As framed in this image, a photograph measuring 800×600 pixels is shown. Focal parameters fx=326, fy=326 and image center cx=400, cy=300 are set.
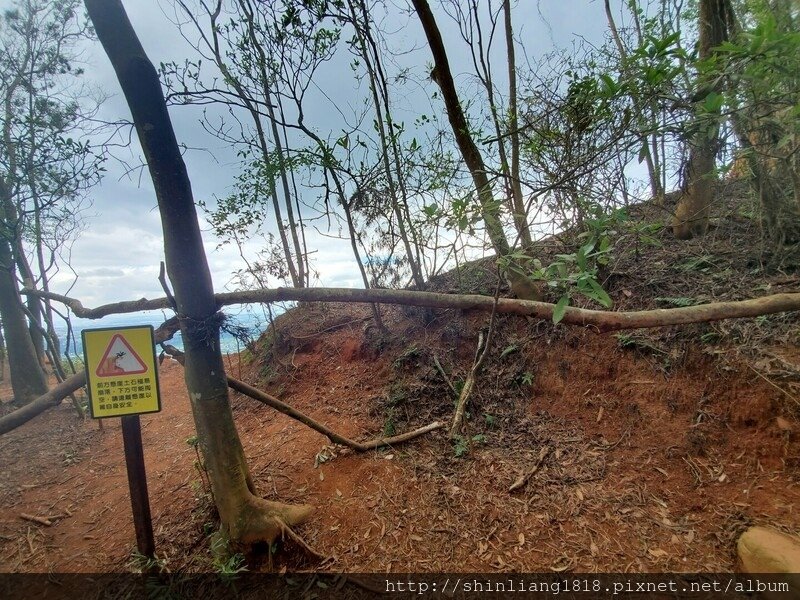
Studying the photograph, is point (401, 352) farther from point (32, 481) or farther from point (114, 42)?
point (32, 481)

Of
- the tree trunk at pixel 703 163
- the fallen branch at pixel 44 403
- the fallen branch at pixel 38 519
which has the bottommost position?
the fallen branch at pixel 38 519

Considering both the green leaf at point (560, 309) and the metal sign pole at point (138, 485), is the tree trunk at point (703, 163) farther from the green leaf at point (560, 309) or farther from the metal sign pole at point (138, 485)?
the metal sign pole at point (138, 485)

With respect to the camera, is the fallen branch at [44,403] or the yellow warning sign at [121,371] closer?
the yellow warning sign at [121,371]

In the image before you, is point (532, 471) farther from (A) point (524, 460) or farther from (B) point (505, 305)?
(B) point (505, 305)

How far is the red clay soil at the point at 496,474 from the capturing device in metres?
2.26

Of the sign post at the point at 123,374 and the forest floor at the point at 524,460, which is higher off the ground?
the sign post at the point at 123,374

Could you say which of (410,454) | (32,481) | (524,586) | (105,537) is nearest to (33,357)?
(32,481)

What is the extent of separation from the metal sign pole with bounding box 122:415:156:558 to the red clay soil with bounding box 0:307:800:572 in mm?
221

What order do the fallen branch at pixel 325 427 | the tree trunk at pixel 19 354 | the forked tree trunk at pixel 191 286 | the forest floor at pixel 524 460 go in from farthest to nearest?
the tree trunk at pixel 19 354, the fallen branch at pixel 325 427, the forest floor at pixel 524 460, the forked tree trunk at pixel 191 286

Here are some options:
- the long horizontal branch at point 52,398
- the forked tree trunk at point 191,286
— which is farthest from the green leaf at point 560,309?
the long horizontal branch at point 52,398

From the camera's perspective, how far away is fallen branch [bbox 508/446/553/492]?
8.84 feet

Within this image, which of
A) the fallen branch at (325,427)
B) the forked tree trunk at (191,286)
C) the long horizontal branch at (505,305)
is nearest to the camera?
the long horizontal branch at (505,305)

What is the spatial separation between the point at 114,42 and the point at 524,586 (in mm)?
4413

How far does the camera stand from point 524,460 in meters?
2.94
